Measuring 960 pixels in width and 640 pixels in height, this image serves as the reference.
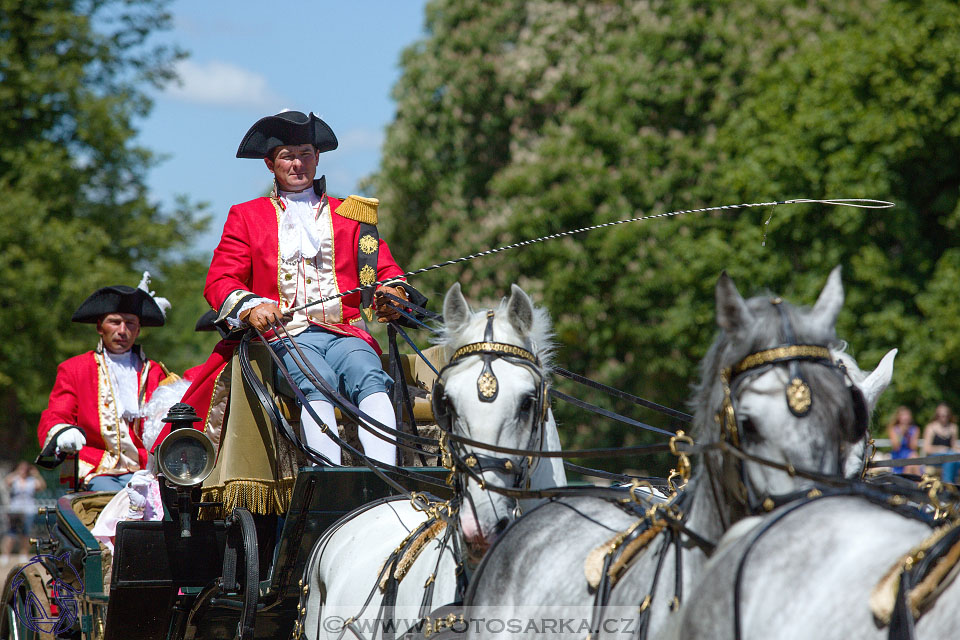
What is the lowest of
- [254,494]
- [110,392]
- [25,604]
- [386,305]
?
[25,604]

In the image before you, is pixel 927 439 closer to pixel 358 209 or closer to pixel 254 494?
pixel 358 209

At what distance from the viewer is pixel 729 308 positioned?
277cm

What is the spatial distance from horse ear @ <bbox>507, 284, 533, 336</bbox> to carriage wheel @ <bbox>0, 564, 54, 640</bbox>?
13.0 feet

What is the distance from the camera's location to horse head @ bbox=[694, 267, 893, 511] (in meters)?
2.61

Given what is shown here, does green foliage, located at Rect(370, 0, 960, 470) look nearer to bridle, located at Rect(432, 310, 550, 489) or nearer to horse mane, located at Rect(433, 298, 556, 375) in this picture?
horse mane, located at Rect(433, 298, 556, 375)

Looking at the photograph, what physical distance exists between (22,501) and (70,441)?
12.2m

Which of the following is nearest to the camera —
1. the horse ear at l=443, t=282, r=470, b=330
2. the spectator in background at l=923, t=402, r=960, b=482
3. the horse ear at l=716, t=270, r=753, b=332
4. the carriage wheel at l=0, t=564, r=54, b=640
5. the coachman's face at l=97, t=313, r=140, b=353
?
the horse ear at l=716, t=270, r=753, b=332

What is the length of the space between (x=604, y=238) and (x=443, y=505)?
1490 cm

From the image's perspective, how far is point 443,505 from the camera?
4.18 metres

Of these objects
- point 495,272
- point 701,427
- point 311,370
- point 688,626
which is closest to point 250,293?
point 311,370

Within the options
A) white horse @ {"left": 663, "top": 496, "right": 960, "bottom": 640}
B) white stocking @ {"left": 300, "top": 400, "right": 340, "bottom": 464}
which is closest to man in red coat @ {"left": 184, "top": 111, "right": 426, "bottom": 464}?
white stocking @ {"left": 300, "top": 400, "right": 340, "bottom": 464}

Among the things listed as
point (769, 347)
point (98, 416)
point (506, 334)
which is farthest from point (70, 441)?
point (769, 347)

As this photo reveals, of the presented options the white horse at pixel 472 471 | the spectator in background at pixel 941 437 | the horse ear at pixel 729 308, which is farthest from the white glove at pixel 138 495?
the spectator in background at pixel 941 437

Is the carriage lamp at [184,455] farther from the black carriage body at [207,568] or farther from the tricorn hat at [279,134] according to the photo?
the tricorn hat at [279,134]
